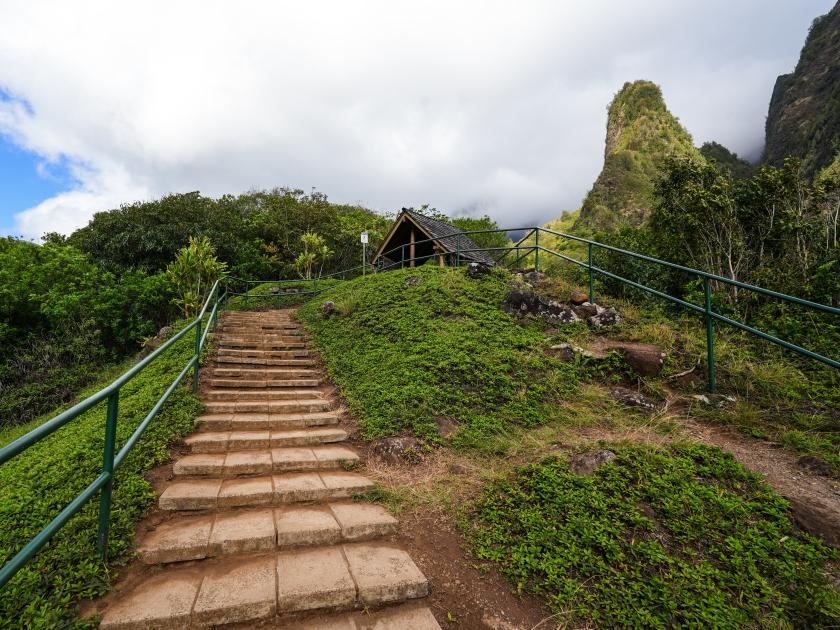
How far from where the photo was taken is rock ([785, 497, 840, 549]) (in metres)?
2.20

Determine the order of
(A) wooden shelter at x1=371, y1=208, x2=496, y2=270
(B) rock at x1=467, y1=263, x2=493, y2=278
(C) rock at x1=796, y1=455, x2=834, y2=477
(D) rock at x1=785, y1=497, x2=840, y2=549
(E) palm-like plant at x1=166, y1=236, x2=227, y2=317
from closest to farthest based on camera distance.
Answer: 1. (D) rock at x1=785, y1=497, x2=840, y2=549
2. (C) rock at x1=796, y1=455, x2=834, y2=477
3. (B) rock at x1=467, y1=263, x2=493, y2=278
4. (E) palm-like plant at x1=166, y1=236, x2=227, y2=317
5. (A) wooden shelter at x1=371, y1=208, x2=496, y2=270

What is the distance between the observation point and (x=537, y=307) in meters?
6.12

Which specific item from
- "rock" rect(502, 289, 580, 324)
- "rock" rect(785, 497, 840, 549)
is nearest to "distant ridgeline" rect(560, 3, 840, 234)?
"rock" rect(502, 289, 580, 324)

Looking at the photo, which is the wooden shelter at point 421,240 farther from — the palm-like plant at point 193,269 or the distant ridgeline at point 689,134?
the distant ridgeline at point 689,134

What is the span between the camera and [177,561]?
236 cm

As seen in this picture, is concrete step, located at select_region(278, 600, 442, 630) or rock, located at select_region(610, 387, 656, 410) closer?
concrete step, located at select_region(278, 600, 442, 630)

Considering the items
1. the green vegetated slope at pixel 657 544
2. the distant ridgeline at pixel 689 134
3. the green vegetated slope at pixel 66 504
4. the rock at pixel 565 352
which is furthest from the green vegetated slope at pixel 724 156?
the green vegetated slope at pixel 66 504

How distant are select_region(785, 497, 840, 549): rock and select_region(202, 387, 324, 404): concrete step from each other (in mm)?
4969

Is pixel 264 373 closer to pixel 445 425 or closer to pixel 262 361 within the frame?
pixel 262 361

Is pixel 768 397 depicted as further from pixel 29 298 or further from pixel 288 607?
pixel 29 298

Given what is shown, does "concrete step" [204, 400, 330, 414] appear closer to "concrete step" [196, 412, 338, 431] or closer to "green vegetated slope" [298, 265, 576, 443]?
"concrete step" [196, 412, 338, 431]

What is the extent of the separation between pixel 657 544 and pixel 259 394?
4.86m

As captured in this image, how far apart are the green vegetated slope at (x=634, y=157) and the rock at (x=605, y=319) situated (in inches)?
1322

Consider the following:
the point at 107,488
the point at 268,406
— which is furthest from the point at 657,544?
the point at 268,406
